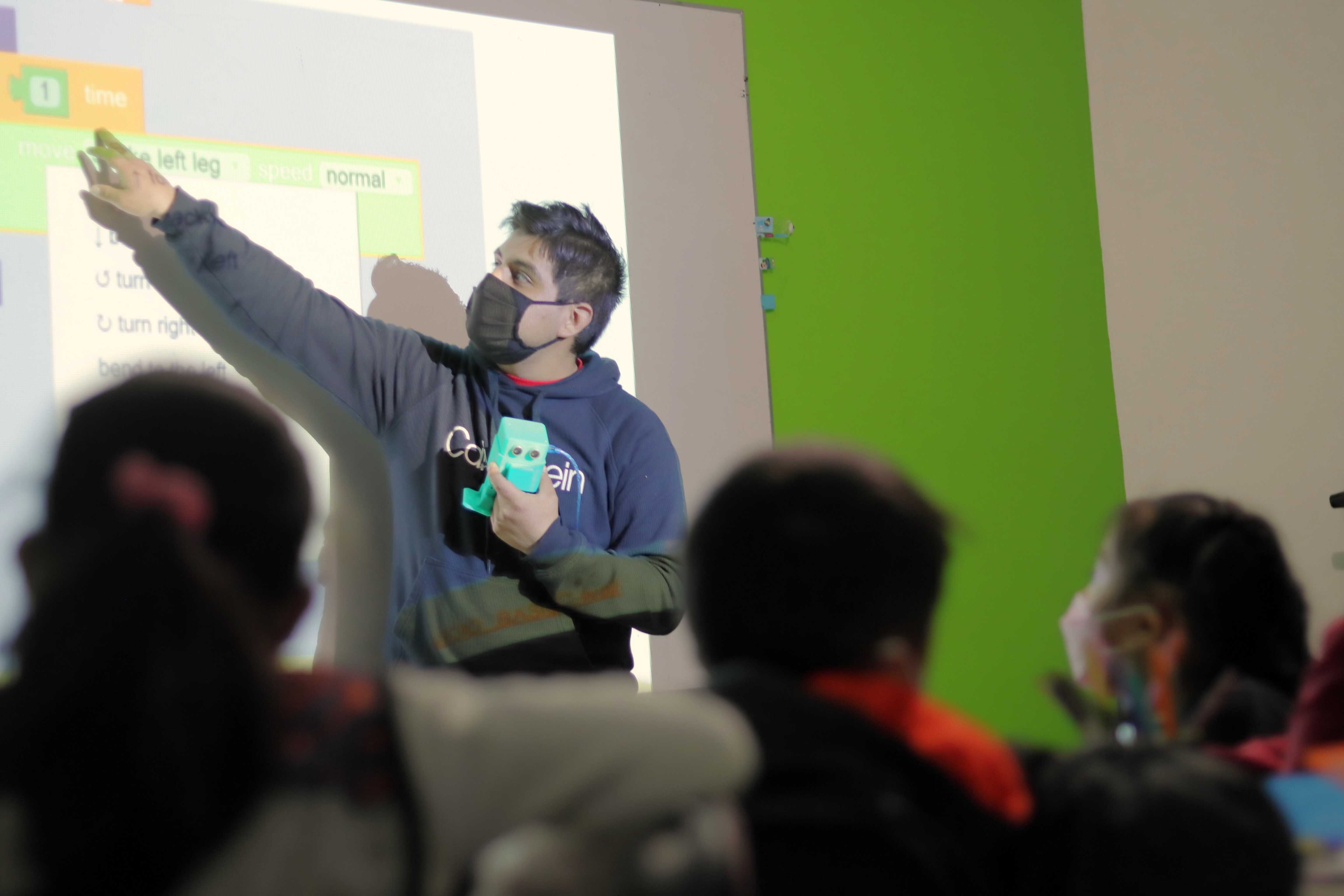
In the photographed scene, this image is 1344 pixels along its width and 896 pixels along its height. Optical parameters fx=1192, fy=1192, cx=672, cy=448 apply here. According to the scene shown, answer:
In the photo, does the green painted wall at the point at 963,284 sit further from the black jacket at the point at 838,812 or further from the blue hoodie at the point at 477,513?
the black jacket at the point at 838,812

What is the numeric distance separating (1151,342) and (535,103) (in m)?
1.79

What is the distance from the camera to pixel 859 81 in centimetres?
284

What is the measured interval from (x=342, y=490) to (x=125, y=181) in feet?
1.88

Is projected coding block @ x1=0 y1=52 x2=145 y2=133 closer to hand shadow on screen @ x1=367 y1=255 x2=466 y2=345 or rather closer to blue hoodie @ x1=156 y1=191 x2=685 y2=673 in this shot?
blue hoodie @ x1=156 y1=191 x2=685 y2=673

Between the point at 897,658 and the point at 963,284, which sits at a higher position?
the point at 963,284

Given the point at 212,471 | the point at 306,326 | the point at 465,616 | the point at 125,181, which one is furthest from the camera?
the point at 465,616

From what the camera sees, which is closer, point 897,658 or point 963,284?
point 897,658

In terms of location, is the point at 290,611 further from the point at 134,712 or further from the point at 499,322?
the point at 499,322

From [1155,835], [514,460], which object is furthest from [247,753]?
[514,460]

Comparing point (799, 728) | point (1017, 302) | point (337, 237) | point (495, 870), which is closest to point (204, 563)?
point (495, 870)

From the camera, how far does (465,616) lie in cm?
198

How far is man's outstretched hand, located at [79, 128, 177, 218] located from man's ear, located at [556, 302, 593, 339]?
67 cm

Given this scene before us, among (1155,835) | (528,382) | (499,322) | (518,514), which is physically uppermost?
(499,322)

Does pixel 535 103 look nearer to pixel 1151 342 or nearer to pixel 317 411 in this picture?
pixel 317 411
